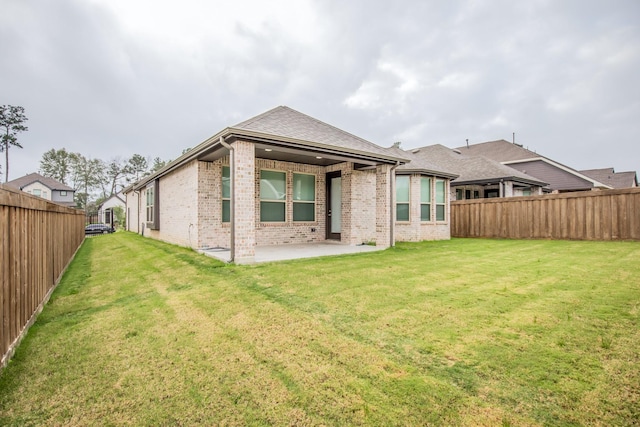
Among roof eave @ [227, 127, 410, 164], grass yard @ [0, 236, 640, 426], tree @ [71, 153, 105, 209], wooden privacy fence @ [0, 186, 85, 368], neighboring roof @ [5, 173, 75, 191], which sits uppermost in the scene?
tree @ [71, 153, 105, 209]

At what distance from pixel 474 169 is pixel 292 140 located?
13.8 metres

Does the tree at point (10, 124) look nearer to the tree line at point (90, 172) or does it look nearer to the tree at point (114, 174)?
→ the tree line at point (90, 172)

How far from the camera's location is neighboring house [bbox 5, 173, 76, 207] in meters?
36.6

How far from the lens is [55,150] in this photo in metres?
Result: 49.6

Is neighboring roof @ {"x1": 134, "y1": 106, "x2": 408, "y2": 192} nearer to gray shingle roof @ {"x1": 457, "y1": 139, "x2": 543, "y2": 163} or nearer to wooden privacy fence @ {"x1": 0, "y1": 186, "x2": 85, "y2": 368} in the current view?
wooden privacy fence @ {"x1": 0, "y1": 186, "x2": 85, "y2": 368}

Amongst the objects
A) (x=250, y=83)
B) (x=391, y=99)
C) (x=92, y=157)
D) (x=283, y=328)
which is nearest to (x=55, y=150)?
(x=92, y=157)

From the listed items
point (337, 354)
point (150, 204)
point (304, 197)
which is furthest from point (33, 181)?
point (337, 354)

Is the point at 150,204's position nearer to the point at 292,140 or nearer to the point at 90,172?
the point at 292,140

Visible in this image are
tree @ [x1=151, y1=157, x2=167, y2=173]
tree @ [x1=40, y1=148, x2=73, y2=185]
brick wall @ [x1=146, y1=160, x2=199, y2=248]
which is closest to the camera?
brick wall @ [x1=146, y1=160, x2=199, y2=248]

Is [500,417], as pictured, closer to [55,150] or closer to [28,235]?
[28,235]

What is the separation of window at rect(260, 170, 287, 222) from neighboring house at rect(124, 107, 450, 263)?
0.11 ft

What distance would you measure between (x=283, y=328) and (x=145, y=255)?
7.23m

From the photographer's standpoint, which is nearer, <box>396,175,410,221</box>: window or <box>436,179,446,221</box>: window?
<box>396,175,410,221</box>: window

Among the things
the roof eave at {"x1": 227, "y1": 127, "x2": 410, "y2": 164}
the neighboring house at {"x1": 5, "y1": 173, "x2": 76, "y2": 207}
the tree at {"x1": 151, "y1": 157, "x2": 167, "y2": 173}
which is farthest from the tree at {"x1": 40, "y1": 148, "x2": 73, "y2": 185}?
the roof eave at {"x1": 227, "y1": 127, "x2": 410, "y2": 164}
